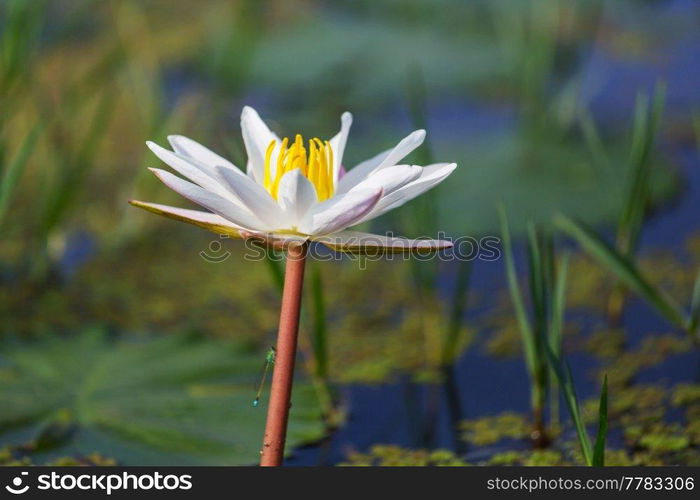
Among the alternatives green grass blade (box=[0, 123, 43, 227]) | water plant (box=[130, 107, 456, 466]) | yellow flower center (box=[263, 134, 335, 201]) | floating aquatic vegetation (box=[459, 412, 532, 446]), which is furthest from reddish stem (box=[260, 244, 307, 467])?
green grass blade (box=[0, 123, 43, 227])

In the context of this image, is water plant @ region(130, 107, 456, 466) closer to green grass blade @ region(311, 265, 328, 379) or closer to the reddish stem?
the reddish stem

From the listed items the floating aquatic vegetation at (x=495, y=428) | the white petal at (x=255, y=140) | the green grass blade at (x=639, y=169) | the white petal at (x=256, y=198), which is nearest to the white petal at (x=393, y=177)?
the white petal at (x=256, y=198)

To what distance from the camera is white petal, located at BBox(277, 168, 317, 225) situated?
121 cm

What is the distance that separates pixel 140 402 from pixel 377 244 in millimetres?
965

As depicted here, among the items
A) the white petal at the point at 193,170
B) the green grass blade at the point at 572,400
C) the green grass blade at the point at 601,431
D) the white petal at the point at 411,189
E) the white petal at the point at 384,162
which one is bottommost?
the green grass blade at the point at 601,431

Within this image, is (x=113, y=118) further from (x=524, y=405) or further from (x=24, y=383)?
(x=524, y=405)

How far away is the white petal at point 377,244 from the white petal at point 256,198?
0.07m

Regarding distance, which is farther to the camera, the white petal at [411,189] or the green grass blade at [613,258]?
the green grass blade at [613,258]

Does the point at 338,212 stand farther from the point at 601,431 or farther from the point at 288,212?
the point at 601,431

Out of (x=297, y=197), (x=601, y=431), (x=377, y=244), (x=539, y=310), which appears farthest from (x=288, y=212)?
(x=539, y=310)

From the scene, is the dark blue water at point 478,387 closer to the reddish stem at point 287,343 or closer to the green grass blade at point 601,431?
the green grass blade at point 601,431

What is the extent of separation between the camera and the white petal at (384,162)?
1.35m

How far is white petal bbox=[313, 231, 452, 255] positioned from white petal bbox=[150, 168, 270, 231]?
97mm

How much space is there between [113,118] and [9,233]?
128 cm
